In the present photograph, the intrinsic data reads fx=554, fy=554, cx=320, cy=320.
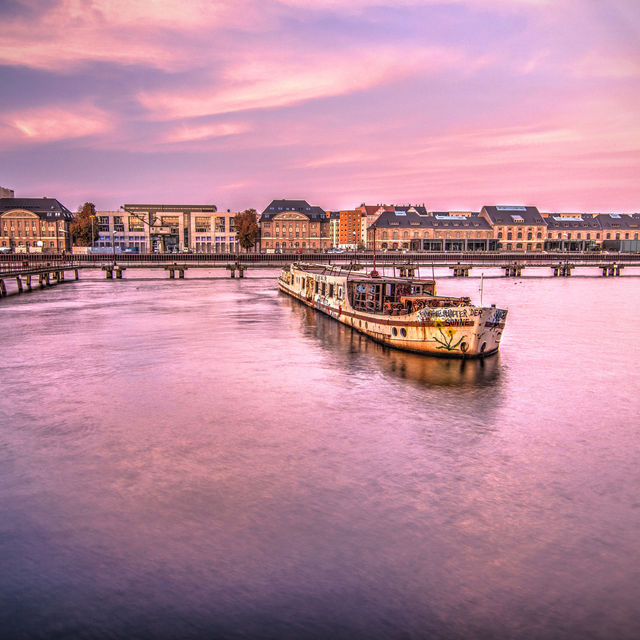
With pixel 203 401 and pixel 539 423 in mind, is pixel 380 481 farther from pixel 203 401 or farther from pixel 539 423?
pixel 203 401

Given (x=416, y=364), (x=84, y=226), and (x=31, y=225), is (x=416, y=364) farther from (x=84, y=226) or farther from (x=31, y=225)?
(x=31, y=225)

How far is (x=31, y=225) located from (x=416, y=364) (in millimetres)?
192437

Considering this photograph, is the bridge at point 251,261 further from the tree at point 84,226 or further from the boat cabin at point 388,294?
the boat cabin at point 388,294

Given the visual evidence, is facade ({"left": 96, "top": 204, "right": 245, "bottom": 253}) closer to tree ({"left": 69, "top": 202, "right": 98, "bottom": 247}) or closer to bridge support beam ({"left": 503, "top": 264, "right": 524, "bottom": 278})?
tree ({"left": 69, "top": 202, "right": 98, "bottom": 247})

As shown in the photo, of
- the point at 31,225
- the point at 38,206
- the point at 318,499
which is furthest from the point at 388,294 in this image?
the point at 38,206

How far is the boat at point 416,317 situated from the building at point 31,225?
6512 inches

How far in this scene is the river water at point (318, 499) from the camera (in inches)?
385

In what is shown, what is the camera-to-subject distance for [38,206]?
644 feet

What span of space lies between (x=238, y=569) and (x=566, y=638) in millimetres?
5934

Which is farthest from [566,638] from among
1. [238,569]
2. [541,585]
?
[238,569]

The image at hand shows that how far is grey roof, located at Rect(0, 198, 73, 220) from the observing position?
193m

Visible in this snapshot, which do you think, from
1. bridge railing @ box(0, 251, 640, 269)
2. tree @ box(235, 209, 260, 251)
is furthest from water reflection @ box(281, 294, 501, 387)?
tree @ box(235, 209, 260, 251)

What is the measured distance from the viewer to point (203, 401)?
23.2 m

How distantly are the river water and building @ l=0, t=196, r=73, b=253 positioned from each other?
17864 cm
